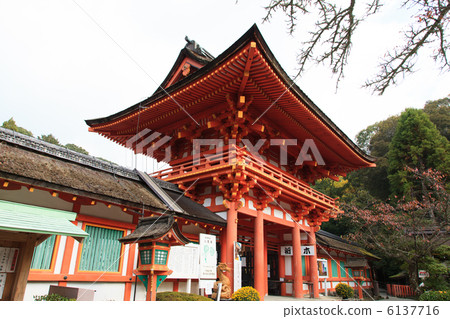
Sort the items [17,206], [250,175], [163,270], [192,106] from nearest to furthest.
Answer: [17,206]
[163,270]
[250,175]
[192,106]

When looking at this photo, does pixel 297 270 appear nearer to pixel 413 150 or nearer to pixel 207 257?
pixel 207 257

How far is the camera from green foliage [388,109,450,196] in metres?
27.1

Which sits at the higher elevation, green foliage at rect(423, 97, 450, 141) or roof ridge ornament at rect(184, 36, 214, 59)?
green foliage at rect(423, 97, 450, 141)

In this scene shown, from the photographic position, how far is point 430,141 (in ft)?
92.7

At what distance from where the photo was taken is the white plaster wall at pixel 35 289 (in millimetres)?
6488

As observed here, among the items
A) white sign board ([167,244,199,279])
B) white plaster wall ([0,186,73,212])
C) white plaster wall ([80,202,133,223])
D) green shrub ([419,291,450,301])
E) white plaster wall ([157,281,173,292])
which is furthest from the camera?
green shrub ([419,291,450,301])

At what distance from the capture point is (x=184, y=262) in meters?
8.87

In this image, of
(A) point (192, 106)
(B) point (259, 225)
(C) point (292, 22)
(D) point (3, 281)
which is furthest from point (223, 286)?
(C) point (292, 22)

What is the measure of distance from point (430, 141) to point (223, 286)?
92.8 ft

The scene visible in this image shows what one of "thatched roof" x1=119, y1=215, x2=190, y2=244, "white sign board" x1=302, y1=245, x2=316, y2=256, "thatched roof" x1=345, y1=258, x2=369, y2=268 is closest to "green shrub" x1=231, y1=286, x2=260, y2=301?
"thatched roof" x1=119, y1=215, x2=190, y2=244

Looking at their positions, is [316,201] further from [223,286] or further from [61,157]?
[61,157]

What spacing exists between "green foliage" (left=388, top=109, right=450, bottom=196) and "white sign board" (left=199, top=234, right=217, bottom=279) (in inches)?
939

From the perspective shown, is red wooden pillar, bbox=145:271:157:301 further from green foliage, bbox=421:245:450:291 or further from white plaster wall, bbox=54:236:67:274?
green foliage, bbox=421:245:450:291

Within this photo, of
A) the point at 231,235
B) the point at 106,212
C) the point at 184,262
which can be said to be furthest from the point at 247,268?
the point at 106,212
